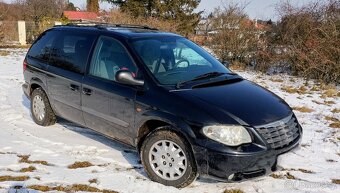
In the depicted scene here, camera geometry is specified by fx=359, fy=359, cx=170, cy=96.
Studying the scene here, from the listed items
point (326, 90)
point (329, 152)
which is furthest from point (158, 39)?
point (326, 90)

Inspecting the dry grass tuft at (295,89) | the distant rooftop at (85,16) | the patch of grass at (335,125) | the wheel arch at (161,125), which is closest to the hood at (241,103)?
the wheel arch at (161,125)

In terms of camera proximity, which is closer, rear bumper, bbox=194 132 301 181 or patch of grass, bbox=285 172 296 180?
rear bumper, bbox=194 132 301 181

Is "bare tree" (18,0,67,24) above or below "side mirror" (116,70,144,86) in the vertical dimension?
above

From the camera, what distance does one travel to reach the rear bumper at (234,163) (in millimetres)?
3482

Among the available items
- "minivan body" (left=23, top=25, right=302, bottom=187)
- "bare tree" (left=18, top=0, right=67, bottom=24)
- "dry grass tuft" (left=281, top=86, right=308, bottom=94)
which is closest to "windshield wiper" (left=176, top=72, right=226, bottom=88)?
"minivan body" (left=23, top=25, right=302, bottom=187)

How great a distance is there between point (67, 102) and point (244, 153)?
284 centimetres

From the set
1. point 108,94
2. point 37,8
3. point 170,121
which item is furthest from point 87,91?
point 37,8

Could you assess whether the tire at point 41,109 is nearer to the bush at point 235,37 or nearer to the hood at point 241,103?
the hood at point 241,103

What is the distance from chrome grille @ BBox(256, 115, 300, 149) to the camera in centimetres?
362

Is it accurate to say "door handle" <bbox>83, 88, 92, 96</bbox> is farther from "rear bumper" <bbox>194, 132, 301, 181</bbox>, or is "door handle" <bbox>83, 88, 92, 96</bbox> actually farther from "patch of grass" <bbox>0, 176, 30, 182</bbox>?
"rear bumper" <bbox>194, 132, 301, 181</bbox>

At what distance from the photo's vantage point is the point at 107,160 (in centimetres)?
464

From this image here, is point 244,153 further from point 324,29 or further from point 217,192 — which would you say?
point 324,29

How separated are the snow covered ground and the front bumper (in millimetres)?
226

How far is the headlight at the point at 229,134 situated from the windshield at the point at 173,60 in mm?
860
